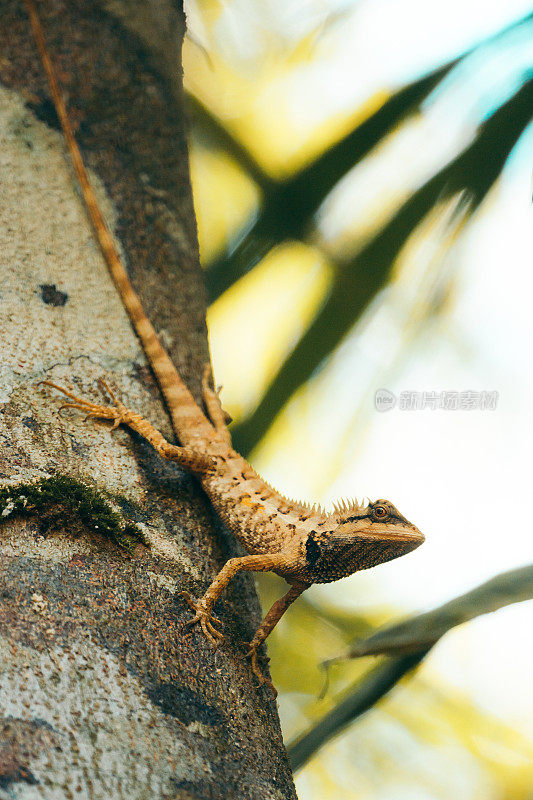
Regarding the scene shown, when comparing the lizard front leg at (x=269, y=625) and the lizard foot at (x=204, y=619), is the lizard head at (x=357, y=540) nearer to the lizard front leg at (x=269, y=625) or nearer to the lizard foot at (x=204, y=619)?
the lizard front leg at (x=269, y=625)

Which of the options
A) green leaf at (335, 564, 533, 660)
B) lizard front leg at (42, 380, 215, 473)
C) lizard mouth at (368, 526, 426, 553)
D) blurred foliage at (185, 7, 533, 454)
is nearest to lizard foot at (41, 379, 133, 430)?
lizard front leg at (42, 380, 215, 473)

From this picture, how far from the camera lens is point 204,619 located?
2.30 m

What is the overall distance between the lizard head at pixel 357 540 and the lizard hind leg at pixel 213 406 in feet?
2.80

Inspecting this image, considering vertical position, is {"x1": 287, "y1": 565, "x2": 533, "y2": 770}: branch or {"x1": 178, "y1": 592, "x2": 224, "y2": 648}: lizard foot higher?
{"x1": 178, "y1": 592, "x2": 224, "y2": 648}: lizard foot

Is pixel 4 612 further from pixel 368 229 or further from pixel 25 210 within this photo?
pixel 368 229

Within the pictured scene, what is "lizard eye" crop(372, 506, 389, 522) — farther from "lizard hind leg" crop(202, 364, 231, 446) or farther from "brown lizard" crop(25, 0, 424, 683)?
"lizard hind leg" crop(202, 364, 231, 446)

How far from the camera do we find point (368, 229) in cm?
579

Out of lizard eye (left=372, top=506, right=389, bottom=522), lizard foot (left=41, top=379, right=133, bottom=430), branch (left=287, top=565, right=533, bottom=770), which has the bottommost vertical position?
branch (left=287, top=565, right=533, bottom=770)

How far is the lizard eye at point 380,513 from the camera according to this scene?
338cm

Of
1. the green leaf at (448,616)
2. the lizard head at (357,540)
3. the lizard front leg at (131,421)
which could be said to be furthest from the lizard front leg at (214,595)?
the green leaf at (448,616)

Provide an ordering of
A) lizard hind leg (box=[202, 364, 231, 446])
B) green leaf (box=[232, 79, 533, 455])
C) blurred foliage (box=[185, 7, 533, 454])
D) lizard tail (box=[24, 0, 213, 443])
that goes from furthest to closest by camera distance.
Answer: blurred foliage (box=[185, 7, 533, 454]) → green leaf (box=[232, 79, 533, 455]) → lizard hind leg (box=[202, 364, 231, 446]) → lizard tail (box=[24, 0, 213, 443])

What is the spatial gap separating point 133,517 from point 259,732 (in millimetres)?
858

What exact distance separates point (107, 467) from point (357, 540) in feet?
4.71

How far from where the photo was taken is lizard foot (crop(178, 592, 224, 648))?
7.48ft
